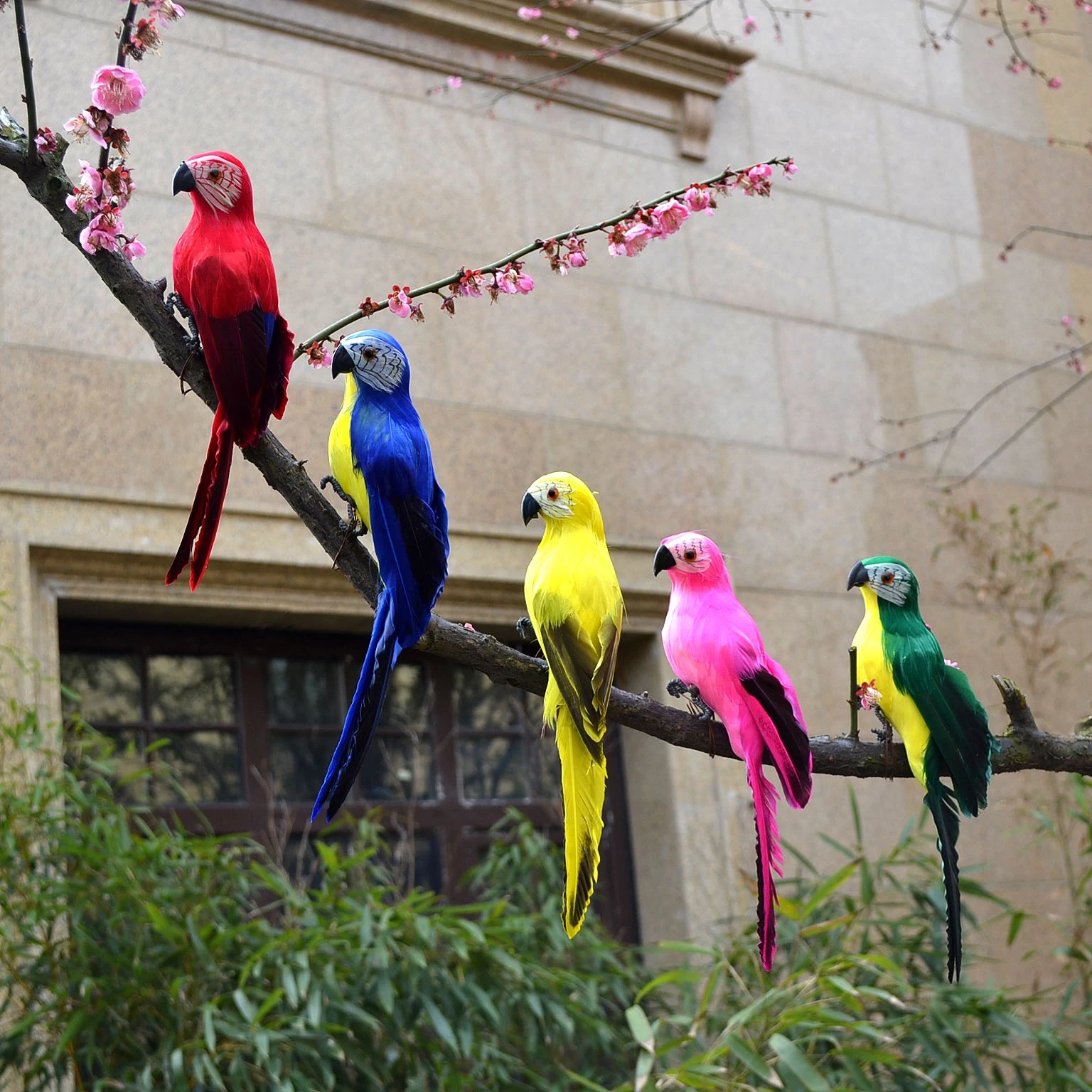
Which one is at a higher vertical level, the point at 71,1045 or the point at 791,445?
the point at 791,445

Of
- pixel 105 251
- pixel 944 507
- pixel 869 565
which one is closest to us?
pixel 105 251

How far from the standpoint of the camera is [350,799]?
4.30 meters

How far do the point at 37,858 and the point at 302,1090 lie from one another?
818mm

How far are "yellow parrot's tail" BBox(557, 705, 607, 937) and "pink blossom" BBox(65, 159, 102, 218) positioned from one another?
0.74 meters

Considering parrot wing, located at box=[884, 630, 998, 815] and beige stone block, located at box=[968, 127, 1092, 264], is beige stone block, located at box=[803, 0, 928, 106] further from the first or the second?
parrot wing, located at box=[884, 630, 998, 815]

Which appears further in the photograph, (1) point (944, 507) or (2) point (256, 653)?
(1) point (944, 507)

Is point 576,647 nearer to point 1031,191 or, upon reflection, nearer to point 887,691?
point 887,691

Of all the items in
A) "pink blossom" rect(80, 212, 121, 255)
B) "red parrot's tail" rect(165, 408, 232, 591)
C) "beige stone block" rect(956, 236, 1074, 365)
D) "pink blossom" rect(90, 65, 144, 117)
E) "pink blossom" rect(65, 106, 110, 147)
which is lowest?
"red parrot's tail" rect(165, 408, 232, 591)

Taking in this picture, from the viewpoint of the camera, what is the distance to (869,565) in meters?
1.75

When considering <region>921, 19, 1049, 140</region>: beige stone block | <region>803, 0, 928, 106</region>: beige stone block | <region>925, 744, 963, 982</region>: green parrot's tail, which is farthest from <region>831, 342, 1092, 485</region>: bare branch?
<region>925, 744, 963, 982</region>: green parrot's tail

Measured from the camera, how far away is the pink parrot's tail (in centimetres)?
142

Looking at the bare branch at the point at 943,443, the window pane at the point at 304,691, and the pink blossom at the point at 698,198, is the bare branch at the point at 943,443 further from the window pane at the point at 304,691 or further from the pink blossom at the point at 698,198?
the pink blossom at the point at 698,198

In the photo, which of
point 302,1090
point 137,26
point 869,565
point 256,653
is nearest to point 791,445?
point 256,653

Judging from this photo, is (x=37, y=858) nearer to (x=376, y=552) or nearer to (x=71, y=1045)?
(x=71, y=1045)
